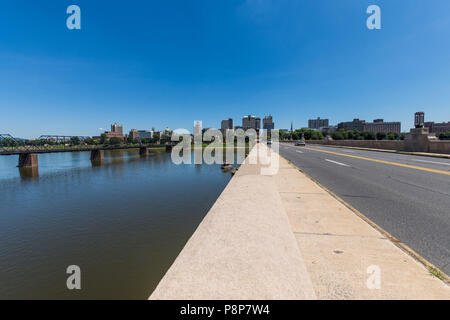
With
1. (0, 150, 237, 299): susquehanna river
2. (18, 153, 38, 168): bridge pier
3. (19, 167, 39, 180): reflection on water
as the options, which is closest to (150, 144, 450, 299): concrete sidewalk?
(0, 150, 237, 299): susquehanna river

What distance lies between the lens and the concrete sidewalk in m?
2.35

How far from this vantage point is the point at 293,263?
9.53 feet


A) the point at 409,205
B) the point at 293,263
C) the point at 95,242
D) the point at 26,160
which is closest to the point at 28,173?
the point at 26,160

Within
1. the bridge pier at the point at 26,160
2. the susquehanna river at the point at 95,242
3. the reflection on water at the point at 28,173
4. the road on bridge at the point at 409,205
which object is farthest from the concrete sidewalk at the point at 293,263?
the bridge pier at the point at 26,160

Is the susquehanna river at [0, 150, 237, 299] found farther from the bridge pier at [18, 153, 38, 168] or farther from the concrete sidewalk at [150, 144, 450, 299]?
the bridge pier at [18, 153, 38, 168]

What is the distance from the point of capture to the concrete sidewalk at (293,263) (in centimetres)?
235

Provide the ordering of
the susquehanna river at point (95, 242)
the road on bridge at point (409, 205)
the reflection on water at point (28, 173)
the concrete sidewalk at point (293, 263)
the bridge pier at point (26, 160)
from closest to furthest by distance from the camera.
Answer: the concrete sidewalk at point (293, 263) < the road on bridge at point (409, 205) < the susquehanna river at point (95, 242) < the reflection on water at point (28, 173) < the bridge pier at point (26, 160)

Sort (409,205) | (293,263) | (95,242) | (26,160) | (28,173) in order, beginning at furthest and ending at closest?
(26,160), (28,173), (95,242), (409,205), (293,263)

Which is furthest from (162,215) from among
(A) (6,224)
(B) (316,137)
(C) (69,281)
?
(B) (316,137)

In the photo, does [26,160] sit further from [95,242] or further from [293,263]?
[293,263]

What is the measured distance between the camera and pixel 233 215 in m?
5.04

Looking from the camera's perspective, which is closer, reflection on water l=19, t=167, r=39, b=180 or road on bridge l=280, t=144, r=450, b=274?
road on bridge l=280, t=144, r=450, b=274

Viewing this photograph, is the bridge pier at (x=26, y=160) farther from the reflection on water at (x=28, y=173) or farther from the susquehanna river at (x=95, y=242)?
the susquehanna river at (x=95, y=242)
